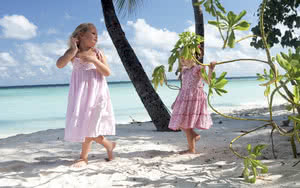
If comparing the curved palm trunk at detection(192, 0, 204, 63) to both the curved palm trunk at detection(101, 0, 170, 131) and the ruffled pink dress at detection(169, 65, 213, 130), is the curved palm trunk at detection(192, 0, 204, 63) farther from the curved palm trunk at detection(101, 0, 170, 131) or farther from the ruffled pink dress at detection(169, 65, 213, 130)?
the ruffled pink dress at detection(169, 65, 213, 130)

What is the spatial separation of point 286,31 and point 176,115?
3.18 metres

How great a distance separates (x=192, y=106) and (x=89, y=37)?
1.19m

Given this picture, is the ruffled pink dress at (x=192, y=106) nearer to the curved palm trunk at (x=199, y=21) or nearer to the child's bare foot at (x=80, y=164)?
the child's bare foot at (x=80, y=164)

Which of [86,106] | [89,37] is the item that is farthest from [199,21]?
[86,106]

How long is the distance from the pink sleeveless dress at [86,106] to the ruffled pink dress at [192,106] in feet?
2.36

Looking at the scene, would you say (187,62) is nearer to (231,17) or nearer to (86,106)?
(86,106)

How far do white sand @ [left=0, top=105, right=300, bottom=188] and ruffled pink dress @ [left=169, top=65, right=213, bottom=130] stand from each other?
306 millimetres

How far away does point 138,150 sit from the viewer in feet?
10.8

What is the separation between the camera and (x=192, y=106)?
3.12m

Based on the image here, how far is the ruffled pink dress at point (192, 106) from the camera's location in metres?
3.10

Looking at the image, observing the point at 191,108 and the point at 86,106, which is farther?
the point at 191,108

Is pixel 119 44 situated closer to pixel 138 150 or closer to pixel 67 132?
pixel 138 150

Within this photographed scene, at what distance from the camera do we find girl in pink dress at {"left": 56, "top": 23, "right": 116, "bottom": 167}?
2.68 metres

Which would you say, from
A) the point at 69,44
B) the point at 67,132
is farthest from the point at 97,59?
the point at 67,132
